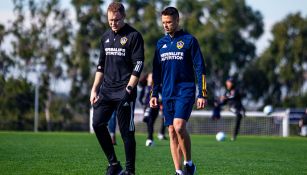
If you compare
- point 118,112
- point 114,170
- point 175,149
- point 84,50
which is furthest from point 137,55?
point 84,50

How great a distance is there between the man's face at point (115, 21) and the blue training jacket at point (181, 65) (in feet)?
2.19

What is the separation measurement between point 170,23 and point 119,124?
1595mm

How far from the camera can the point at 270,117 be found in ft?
120

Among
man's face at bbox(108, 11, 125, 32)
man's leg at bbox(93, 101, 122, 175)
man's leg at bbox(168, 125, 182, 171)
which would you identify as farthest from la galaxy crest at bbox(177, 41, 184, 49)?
man's leg at bbox(93, 101, 122, 175)

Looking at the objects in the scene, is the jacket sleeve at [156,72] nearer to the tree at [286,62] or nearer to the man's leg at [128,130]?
the man's leg at [128,130]

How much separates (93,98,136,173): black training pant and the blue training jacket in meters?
0.61

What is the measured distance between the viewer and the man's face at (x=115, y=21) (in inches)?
364

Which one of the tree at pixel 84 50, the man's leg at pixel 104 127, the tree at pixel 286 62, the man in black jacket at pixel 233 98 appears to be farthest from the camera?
the tree at pixel 286 62

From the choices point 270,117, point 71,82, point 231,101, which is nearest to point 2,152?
point 231,101

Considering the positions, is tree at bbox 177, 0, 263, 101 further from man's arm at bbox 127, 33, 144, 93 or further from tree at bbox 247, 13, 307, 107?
man's arm at bbox 127, 33, 144, 93

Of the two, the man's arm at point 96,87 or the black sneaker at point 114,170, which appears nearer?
the black sneaker at point 114,170

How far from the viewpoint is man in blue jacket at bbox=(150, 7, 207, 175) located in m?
9.32

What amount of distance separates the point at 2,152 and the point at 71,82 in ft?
145

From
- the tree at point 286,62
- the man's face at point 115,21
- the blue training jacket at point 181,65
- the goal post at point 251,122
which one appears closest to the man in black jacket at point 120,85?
the man's face at point 115,21
